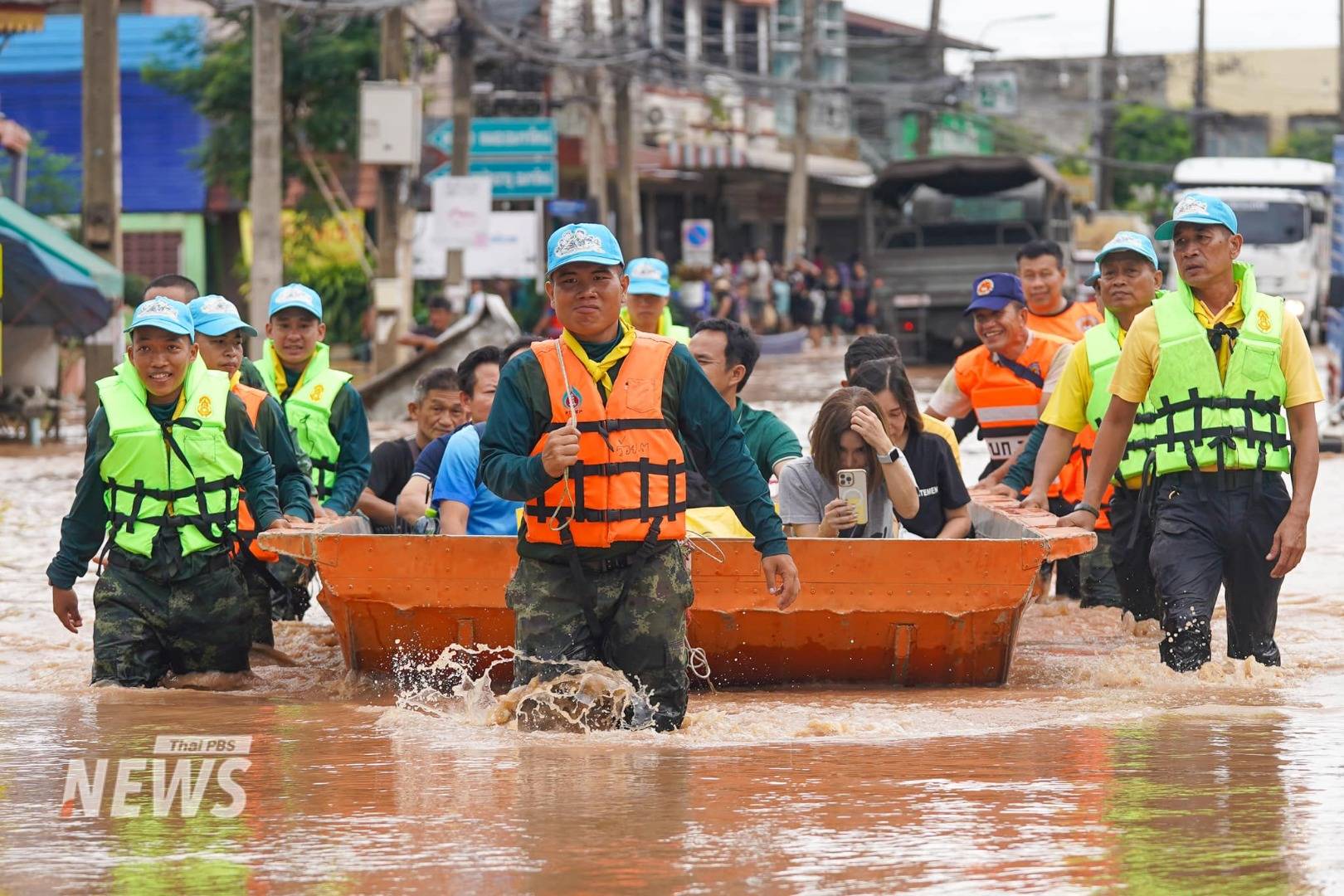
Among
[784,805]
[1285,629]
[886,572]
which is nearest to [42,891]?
[784,805]

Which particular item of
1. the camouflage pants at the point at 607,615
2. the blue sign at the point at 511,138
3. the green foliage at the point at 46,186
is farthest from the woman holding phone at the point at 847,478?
the green foliage at the point at 46,186

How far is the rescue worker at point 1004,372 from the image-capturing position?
10266 millimetres

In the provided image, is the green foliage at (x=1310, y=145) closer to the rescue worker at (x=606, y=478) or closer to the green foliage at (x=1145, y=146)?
the green foliage at (x=1145, y=146)

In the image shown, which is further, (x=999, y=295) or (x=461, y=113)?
(x=461, y=113)

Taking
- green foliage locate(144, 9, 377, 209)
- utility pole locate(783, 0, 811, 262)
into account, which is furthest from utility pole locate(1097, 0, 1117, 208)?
green foliage locate(144, 9, 377, 209)

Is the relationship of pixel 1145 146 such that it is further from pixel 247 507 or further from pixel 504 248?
pixel 247 507

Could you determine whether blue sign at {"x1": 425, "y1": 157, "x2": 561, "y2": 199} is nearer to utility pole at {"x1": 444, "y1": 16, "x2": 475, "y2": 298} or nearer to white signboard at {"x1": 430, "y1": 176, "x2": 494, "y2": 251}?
utility pole at {"x1": 444, "y1": 16, "x2": 475, "y2": 298}

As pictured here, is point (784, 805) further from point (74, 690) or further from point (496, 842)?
point (74, 690)

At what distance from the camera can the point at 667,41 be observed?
51.4 meters

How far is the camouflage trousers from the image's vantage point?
810 centimetres

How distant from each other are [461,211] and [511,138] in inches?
93.9

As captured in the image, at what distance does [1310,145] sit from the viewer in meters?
74.7

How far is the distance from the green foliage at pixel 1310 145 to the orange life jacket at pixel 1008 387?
65.6m

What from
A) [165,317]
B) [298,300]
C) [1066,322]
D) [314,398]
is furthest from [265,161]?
[165,317]
